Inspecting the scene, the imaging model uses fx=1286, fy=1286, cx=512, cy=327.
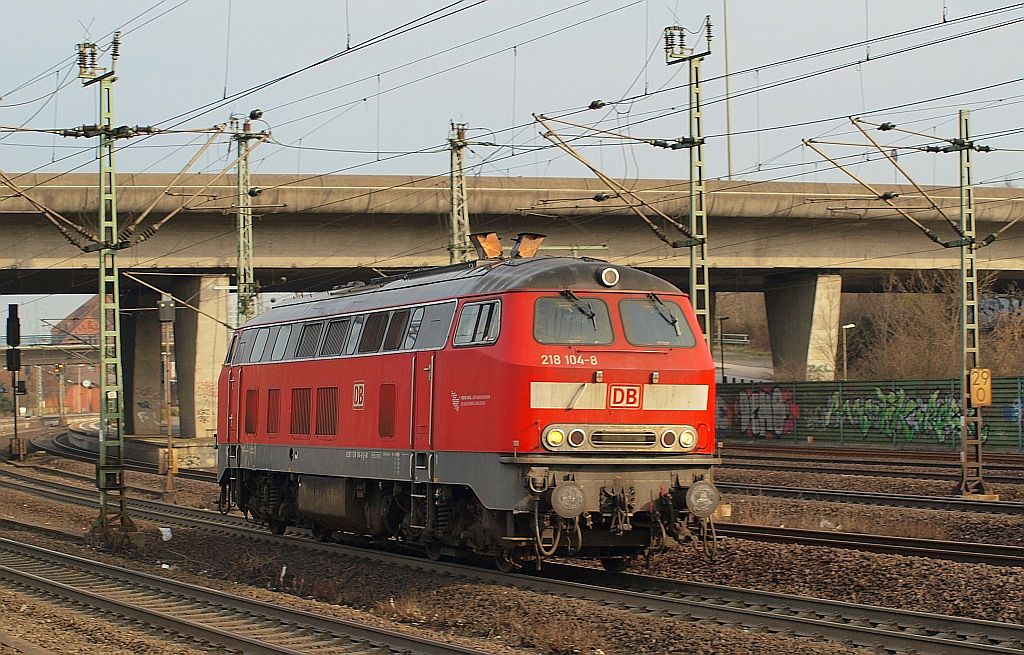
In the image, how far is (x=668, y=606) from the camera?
45.4ft

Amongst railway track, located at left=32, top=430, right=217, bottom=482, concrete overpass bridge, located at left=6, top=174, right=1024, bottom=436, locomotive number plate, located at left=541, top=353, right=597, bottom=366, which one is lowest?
railway track, located at left=32, top=430, right=217, bottom=482

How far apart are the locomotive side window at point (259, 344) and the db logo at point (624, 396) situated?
8.90 meters

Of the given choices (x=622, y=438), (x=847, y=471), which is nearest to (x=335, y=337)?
(x=622, y=438)

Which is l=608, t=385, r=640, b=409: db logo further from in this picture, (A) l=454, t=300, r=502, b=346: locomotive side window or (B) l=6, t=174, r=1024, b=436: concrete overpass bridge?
(B) l=6, t=174, r=1024, b=436: concrete overpass bridge

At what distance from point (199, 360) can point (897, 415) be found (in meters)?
25.6

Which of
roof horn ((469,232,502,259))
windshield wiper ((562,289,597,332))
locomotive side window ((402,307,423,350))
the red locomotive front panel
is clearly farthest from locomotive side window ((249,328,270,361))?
windshield wiper ((562,289,597,332))

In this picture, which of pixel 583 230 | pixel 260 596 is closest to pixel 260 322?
pixel 260 596

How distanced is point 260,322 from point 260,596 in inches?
302

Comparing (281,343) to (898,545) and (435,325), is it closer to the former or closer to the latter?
(435,325)

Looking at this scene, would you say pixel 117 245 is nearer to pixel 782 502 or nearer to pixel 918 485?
pixel 782 502

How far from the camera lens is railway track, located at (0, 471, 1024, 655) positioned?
11609mm

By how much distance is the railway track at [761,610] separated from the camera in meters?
11.6

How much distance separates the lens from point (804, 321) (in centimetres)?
5175

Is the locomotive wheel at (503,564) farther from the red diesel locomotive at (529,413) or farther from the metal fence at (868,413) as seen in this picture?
the metal fence at (868,413)
